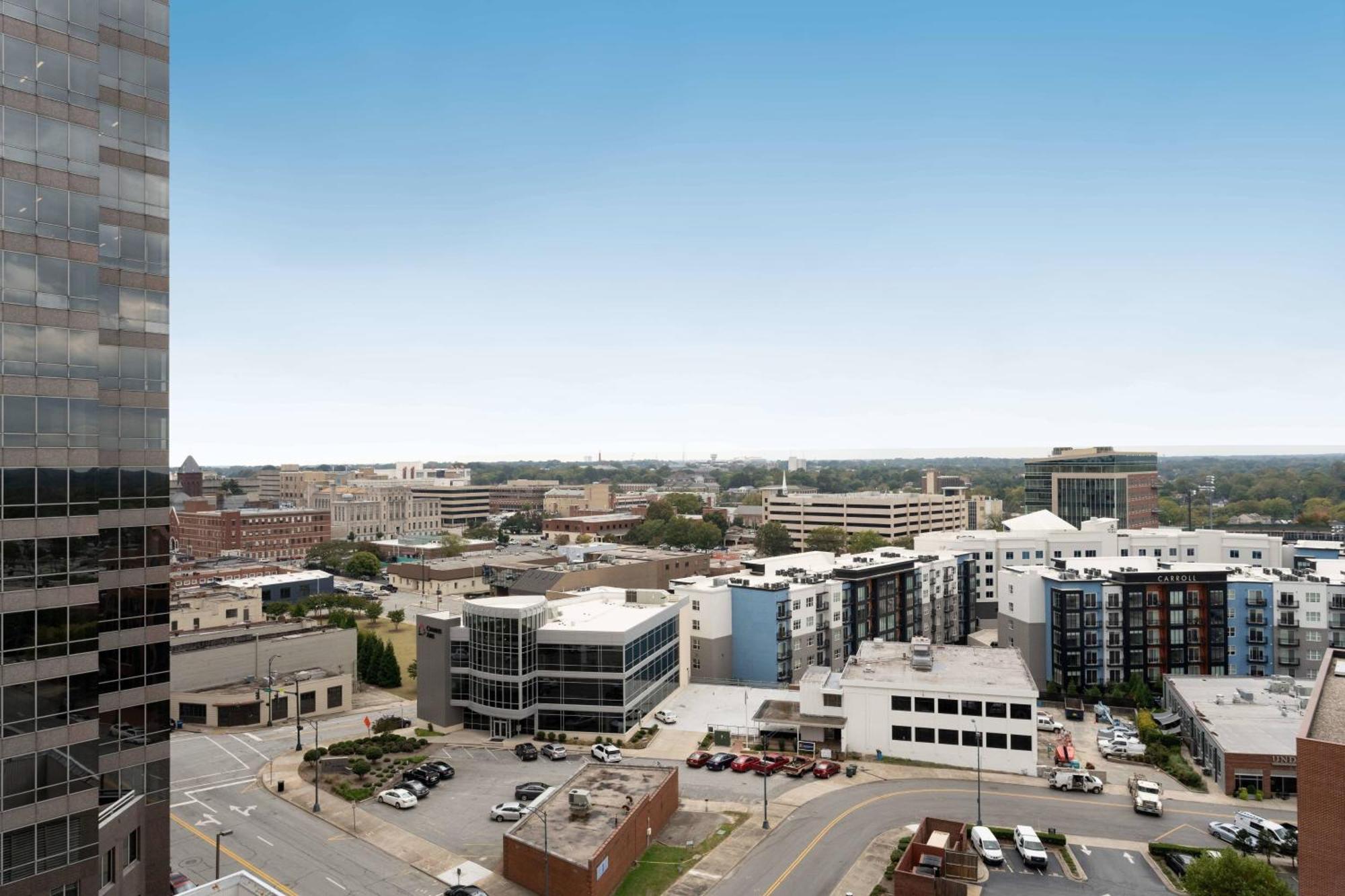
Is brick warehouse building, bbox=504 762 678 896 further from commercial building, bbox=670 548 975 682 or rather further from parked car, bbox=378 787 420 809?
commercial building, bbox=670 548 975 682

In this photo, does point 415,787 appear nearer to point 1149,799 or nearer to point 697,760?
point 697,760

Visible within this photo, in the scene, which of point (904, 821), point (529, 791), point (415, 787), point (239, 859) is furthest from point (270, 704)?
point (904, 821)

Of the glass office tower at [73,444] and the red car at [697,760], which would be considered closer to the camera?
the glass office tower at [73,444]

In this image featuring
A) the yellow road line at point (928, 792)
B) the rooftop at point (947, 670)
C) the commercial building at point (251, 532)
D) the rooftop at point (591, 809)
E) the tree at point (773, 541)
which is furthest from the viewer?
the commercial building at point (251, 532)

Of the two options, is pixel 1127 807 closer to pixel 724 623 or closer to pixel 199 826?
pixel 724 623

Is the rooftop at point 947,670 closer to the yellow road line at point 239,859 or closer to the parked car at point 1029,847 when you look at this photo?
the parked car at point 1029,847

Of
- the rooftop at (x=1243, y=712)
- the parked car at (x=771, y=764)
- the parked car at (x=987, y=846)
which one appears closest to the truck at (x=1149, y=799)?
the rooftop at (x=1243, y=712)
